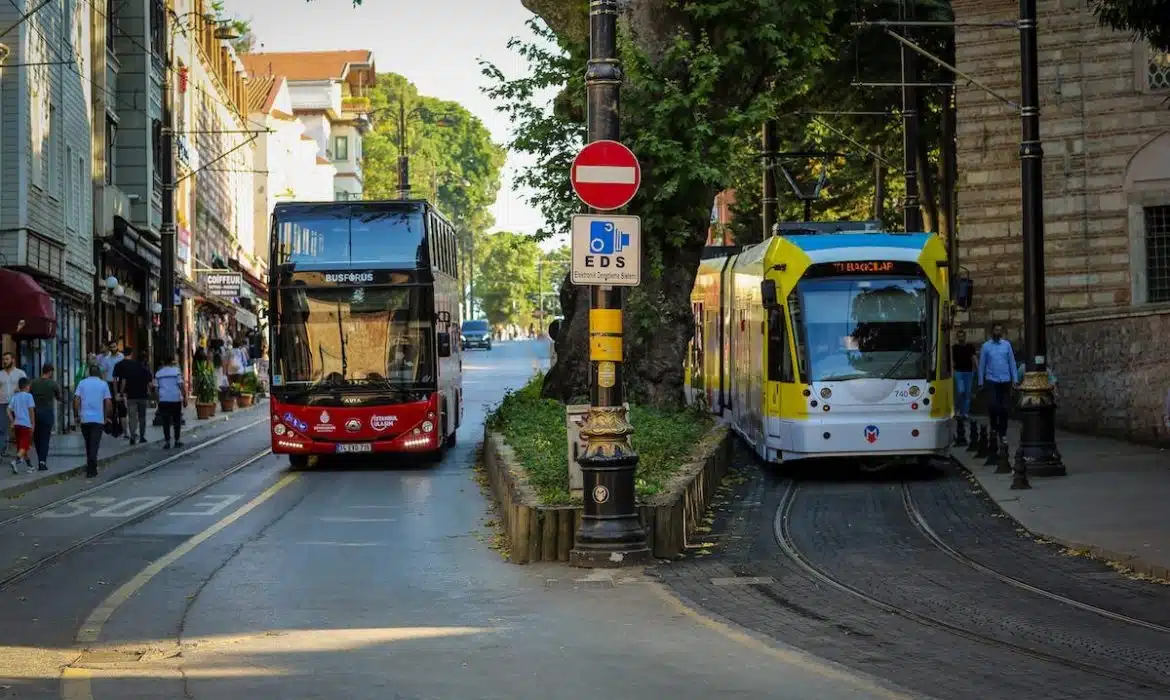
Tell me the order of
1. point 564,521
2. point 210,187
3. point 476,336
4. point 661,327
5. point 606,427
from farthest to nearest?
point 476,336, point 210,187, point 661,327, point 564,521, point 606,427

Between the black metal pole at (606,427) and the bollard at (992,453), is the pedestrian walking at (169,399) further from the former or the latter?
the black metal pole at (606,427)

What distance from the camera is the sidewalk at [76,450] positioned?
84.2 feet

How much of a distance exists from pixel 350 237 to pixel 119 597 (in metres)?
14.4

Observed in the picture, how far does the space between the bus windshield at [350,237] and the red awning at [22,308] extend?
672 cm

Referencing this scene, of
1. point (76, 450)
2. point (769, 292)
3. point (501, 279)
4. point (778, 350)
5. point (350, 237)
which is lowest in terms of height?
point (76, 450)

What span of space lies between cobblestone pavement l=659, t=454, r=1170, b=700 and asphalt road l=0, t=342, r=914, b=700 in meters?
0.52

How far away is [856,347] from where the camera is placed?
945 inches

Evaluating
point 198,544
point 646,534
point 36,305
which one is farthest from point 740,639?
point 36,305

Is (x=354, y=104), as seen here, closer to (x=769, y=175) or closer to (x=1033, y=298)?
(x=769, y=175)

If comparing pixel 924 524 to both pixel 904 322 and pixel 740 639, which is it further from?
pixel 740 639

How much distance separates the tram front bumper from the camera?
23.7 metres

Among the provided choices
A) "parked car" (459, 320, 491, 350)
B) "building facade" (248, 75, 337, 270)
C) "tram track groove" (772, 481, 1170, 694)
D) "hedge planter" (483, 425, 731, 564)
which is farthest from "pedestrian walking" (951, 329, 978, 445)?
"parked car" (459, 320, 491, 350)

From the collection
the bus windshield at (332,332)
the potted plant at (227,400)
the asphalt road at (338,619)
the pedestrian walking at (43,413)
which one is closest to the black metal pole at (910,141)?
the bus windshield at (332,332)

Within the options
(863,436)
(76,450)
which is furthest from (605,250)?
(76,450)
